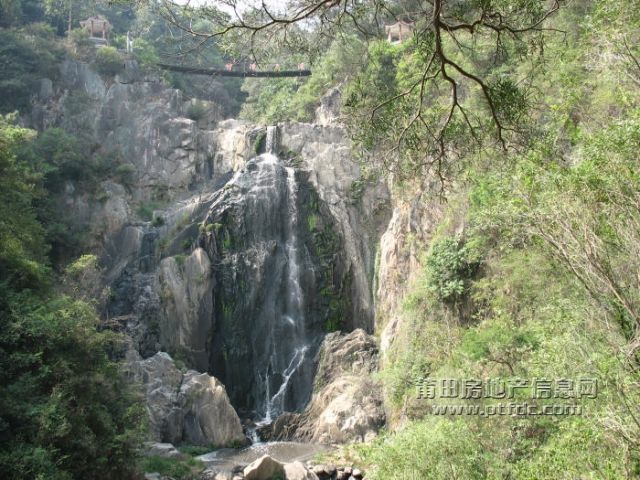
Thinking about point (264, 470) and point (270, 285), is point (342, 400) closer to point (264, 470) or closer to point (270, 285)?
point (264, 470)

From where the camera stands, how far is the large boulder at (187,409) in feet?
51.1

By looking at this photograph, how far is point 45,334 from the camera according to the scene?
10570 millimetres

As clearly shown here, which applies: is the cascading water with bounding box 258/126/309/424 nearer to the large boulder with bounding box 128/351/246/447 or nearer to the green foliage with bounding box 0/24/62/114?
the large boulder with bounding box 128/351/246/447

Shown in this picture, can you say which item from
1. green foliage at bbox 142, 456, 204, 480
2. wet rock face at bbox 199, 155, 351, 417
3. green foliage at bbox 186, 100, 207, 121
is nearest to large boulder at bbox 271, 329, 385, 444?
wet rock face at bbox 199, 155, 351, 417

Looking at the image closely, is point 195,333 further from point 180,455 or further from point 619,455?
point 619,455

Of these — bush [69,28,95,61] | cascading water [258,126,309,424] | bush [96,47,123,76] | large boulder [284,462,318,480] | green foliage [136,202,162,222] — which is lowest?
large boulder [284,462,318,480]

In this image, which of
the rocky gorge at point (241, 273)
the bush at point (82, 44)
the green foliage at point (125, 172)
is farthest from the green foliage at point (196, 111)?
the bush at point (82, 44)

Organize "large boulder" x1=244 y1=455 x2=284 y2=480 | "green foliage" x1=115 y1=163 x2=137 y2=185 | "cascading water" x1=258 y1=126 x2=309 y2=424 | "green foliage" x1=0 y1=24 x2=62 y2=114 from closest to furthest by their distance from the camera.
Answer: "large boulder" x1=244 y1=455 x2=284 y2=480 < "cascading water" x1=258 y1=126 x2=309 y2=424 < "green foliage" x1=115 y1=163 x2=137 y2=185 < "green foliage" x1=0 y1=24 x2=62 y2=114

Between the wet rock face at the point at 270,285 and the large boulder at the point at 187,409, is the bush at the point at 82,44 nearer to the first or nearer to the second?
the wet rock face at the point at 270,285

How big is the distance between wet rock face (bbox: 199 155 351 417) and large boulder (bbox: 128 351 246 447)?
2330 millimetres

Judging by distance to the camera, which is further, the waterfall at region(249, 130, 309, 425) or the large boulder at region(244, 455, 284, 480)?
the waterfall at region(249, 130, 309, 425)

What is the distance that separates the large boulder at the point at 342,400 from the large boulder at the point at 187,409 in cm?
150

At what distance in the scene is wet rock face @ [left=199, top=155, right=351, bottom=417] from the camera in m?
18.8

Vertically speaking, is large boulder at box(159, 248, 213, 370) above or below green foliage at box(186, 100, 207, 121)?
below
